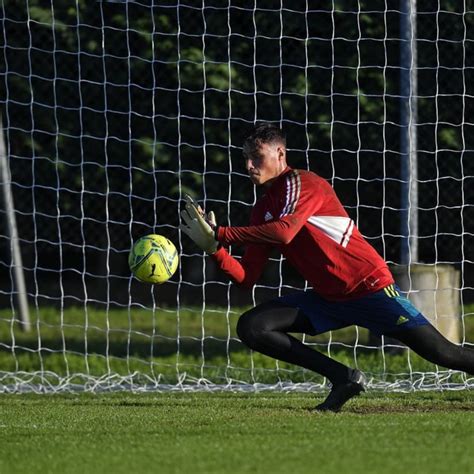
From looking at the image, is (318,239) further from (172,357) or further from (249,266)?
(172,357)

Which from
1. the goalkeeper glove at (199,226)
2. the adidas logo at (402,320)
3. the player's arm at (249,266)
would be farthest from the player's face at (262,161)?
the adidas logo at (402,320)

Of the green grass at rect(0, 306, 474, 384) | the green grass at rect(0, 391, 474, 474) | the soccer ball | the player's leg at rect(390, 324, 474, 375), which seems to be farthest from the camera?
the green grass at rect(0, 306, 474, 384)

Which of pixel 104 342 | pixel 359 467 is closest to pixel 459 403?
pixel 359 467

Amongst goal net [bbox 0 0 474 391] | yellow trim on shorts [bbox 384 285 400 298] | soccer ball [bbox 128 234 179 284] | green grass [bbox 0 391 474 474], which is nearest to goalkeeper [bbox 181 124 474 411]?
yellow trim on shorts [bbox 384 285 400 298]

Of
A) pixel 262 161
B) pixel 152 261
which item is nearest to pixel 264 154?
pixel 262 161

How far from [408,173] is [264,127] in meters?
3.34

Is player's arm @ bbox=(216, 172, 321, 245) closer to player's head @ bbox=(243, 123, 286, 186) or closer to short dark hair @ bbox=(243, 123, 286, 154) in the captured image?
player's head @ bbox=(243, 123, 286, 186)

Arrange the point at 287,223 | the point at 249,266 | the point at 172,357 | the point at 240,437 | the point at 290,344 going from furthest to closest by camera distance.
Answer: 1. the point at 172,357
2. the point at 249,266
3. the point at 290,344
4. the point at 287,223
5. the point at 240,437

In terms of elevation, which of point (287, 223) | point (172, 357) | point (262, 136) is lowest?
point (172, 357)

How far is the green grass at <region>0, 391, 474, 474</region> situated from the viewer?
6.44 metres

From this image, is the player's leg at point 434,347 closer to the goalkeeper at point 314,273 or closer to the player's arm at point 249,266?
the goalkeeper at point 314,273

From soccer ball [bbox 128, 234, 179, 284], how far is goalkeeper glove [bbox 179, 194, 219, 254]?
0.32m

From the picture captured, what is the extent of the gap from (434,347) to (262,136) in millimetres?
1728

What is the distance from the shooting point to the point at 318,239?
323 inches
